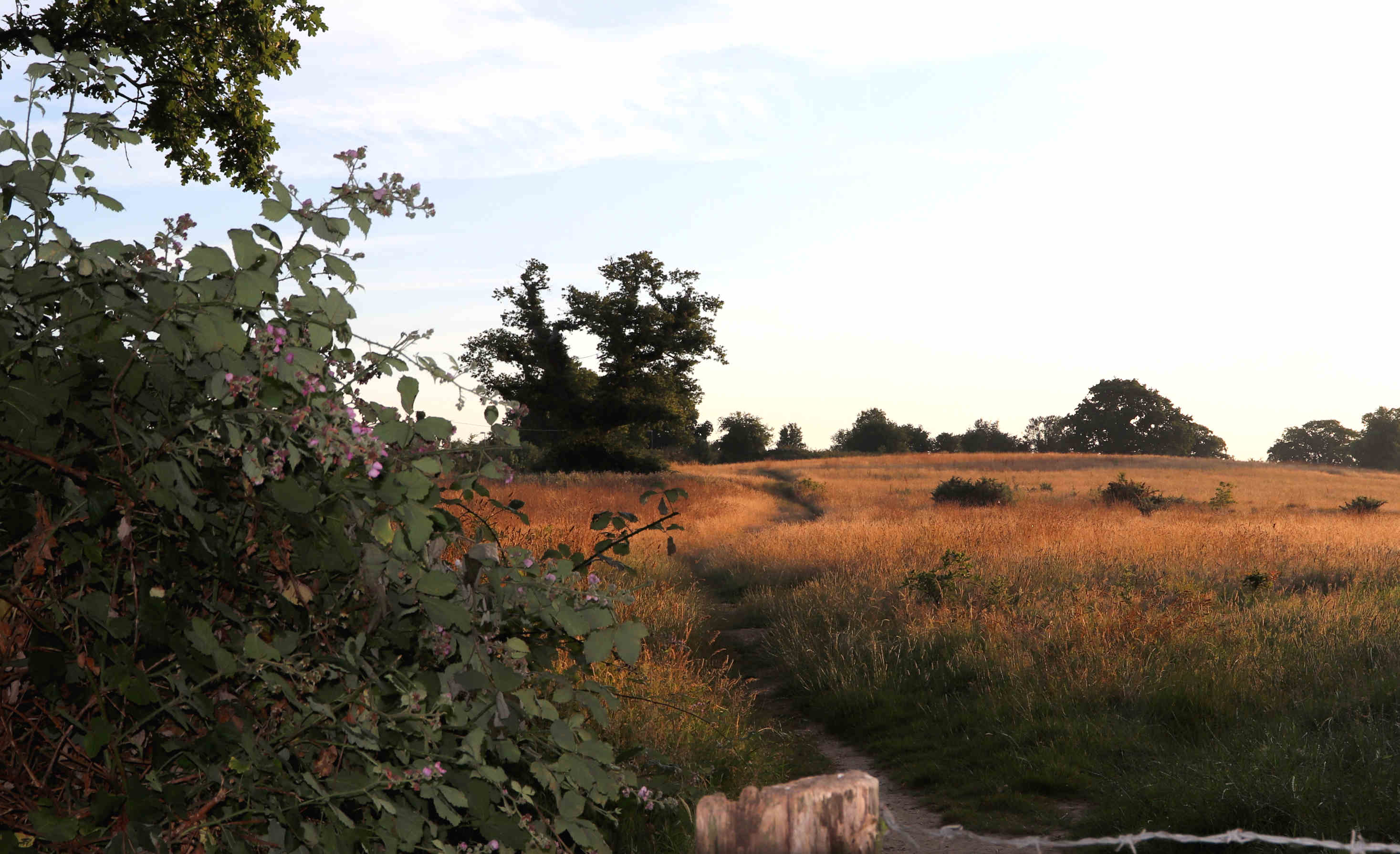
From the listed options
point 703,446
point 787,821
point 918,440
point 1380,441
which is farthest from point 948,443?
point 787,821

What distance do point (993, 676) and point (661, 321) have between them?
1443 inches

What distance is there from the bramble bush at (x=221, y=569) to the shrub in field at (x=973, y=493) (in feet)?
83.6

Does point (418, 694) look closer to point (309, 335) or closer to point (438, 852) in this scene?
point (438, 852)

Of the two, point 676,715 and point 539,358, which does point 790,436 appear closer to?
point 539,358

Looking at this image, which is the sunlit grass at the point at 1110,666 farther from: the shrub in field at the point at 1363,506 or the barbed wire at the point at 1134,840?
the shrub in field at the point at 1363,506

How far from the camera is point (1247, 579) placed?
37.3 feet

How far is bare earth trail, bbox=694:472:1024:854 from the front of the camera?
5.56 m

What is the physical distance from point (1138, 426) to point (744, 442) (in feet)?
111

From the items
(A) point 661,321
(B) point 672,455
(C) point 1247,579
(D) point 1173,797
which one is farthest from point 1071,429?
(D) point 1173,797

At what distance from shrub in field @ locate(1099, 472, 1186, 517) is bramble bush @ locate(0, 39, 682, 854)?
2626 centimetres

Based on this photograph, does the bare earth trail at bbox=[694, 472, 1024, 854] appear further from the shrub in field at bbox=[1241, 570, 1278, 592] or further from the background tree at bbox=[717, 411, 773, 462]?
the background tree at bbox=[717, 411, 773, 462]

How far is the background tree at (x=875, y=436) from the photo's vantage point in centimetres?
8062

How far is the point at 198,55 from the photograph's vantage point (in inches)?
537

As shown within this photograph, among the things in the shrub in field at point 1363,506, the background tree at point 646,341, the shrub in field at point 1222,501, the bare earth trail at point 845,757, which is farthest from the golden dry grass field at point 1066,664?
the background tree at point 646,341
